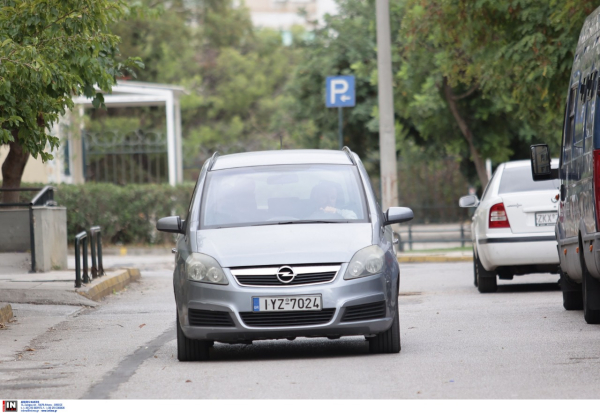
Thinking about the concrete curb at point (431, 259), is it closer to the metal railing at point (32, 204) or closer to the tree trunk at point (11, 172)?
the metal railing at point (32, 204)

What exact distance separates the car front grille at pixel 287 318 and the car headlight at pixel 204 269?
318mm

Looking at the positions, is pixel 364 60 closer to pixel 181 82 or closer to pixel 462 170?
pixel 462 170

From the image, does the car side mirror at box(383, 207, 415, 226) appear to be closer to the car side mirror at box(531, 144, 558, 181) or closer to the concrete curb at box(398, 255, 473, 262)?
the car side mirror at box(531, 144, 558, 181)

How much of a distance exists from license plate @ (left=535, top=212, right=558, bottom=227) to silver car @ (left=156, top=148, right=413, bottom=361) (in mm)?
4743

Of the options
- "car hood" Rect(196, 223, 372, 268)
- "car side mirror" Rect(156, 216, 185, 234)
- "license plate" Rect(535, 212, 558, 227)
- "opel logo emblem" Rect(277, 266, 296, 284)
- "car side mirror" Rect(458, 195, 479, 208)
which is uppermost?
"car side mirror" Rect(156, 216, 185, 234)

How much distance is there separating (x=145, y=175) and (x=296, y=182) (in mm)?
40004

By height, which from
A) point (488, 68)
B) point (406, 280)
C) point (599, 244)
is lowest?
point (406, 280)

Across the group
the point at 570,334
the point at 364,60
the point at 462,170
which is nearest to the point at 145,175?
the point at 364,60

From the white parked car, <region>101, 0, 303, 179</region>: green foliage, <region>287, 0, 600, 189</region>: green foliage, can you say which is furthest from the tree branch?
Result: <region>101, 0, 303, 179</region>: green foliage

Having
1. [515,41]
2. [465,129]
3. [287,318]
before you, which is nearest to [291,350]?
[287,318]

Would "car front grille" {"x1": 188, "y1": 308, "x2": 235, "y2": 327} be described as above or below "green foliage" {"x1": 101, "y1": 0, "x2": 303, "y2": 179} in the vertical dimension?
below

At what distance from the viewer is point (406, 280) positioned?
58.3 ft

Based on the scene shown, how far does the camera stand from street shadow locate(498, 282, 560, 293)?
48.6 ft

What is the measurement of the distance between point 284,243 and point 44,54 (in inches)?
177
